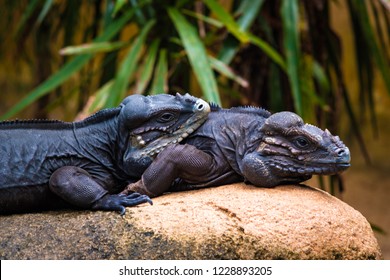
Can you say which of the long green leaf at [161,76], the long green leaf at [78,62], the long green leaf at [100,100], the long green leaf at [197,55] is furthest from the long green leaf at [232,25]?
the long green leaf at [100,100]

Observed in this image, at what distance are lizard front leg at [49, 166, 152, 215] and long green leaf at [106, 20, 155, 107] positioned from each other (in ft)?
6.64

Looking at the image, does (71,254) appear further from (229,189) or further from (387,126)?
(387,126)

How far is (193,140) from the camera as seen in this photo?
366 cm

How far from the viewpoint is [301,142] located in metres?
3.47

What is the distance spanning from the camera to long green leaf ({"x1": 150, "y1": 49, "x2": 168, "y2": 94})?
18.2 feet

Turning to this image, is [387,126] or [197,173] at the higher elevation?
[197,173]

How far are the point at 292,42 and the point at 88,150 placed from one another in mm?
2886

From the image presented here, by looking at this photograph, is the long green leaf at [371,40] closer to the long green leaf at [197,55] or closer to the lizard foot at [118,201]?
the long green leaf at [197,55]

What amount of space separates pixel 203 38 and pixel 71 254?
3438 millimetres

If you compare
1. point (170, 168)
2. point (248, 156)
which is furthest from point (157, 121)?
point (248, 156)

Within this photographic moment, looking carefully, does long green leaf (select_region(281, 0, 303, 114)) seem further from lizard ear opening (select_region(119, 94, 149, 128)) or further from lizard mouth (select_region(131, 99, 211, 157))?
lizard ear opening (select_region(119, 94, 149, 128))

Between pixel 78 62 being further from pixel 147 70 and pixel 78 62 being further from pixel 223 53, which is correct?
pixel 223 53

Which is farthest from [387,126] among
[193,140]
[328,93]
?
[193,140]

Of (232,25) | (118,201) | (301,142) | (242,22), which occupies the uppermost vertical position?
(232,25)
